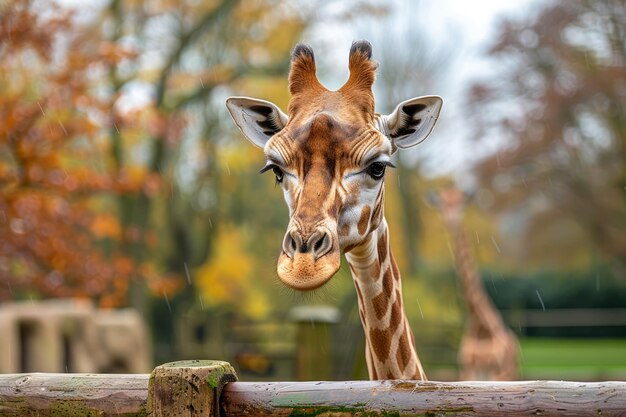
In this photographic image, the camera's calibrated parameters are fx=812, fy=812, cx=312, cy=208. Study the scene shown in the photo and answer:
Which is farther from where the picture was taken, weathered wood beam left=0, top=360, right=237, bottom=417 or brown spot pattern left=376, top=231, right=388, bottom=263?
brown spot pattern left=376, top=231, right=388, bottom=263

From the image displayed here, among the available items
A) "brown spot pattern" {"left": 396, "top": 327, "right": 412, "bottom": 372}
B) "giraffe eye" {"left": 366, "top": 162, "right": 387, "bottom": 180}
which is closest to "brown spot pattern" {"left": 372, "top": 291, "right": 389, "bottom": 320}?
"brown spot pattern" {"left": 396, "top": 327, "right": 412, "bottom": 372}

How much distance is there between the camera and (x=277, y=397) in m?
2.38

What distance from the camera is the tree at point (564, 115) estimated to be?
1555cm

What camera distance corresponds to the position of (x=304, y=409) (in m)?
2.34

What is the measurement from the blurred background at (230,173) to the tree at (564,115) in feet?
0.13

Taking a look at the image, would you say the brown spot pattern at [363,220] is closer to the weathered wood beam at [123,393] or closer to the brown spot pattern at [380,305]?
the brown spot pattern at [380,305]

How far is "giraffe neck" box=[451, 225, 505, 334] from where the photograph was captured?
9031mm

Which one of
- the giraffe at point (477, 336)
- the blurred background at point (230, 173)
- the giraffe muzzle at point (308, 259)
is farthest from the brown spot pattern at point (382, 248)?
the giraffe at point (477, 336)

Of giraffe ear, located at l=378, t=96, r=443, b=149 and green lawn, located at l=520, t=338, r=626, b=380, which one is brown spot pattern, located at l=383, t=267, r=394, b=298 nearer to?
giraffe ear, located at l=378, t=96, r=443, b=149

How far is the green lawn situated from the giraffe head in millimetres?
15126

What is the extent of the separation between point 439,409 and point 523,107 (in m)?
15.1

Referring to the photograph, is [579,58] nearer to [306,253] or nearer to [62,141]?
[62,141]

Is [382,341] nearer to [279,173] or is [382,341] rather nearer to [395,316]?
[395,316]

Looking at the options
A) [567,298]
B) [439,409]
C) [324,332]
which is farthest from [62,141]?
[567,298]
